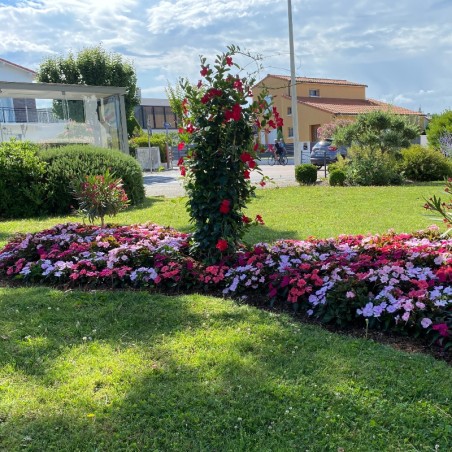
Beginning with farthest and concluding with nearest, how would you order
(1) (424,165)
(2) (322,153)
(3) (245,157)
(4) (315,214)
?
(2) (322,153) → (1) (424,165) → (4) (315,214) → (3) (245,157)

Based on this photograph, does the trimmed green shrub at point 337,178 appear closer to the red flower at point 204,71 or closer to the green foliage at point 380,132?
the green foliage at point 380,132

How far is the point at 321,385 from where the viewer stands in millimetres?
2646

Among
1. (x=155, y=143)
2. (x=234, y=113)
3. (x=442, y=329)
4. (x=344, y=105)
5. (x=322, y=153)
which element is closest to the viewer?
(x=442, y=329)

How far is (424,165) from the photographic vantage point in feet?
53.5

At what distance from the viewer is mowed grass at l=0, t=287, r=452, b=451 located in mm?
2258

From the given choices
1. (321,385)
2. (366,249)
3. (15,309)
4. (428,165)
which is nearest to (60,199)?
(15,309)

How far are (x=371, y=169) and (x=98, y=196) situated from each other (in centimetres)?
1102

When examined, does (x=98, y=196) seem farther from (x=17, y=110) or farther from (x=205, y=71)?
(x=17, y=110)

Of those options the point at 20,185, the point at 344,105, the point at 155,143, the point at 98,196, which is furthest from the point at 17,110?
the point at 344,105

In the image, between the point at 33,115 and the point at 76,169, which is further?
the point at 33,115

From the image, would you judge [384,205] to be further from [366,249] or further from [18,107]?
[18,107]

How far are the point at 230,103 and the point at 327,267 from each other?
178 centimetres

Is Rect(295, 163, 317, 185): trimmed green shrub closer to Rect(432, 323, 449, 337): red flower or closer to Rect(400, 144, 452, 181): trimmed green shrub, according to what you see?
Rect(400, 144, 452, 181): trimmed green shrub

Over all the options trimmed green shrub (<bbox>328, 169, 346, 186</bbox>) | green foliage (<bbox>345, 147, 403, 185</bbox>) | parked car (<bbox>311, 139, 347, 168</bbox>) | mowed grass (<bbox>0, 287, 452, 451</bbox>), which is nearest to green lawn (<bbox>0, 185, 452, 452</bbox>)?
mowed grass (<bbox>0, 287, 452, 451</bbox>)
